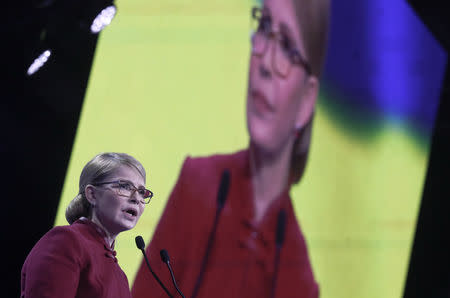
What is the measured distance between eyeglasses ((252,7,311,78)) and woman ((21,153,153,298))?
1.43 metres

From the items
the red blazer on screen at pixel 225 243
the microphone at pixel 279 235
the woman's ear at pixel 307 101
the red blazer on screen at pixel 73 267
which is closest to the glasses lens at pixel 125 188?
the red blazer on screen at pixel 73 267

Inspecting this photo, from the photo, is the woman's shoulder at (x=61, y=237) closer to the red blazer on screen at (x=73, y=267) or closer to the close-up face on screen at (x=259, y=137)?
the red blazer on screen at (x=73, y=267)

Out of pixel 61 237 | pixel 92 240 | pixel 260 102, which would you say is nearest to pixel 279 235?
pixel 260 102

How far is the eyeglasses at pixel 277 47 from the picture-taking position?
3020 millimetres

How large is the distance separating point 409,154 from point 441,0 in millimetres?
1125

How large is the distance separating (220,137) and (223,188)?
0.26 metres

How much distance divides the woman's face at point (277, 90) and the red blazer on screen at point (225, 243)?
19cm

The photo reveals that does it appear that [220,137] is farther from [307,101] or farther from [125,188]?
[125,188]

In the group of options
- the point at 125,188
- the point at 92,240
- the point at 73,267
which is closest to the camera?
the point at 73,267

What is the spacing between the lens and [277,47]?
3.02 m

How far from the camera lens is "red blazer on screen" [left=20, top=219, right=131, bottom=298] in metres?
1.38

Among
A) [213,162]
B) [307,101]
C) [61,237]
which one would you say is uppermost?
[61,237]

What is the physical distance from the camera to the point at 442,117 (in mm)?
3436

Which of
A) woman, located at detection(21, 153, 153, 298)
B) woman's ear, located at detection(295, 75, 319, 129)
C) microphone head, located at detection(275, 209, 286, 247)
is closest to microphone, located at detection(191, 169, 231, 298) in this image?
microphone head, located at detection(275, 209, 286, 247)
